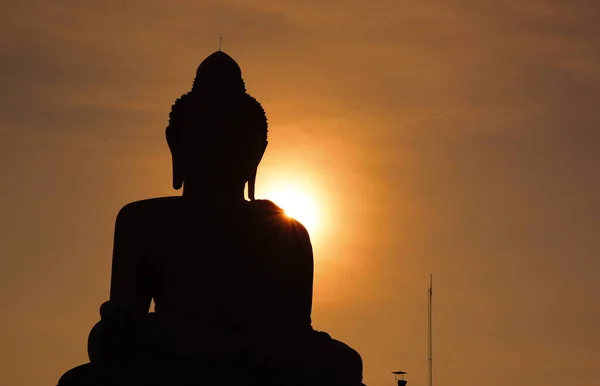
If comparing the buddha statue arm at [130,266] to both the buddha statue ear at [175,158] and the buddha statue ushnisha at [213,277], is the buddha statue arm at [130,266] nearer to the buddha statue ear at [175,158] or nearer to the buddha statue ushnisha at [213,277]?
the buddha statue ushnisha at [213,277]

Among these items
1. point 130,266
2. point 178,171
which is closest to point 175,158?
point 178,171

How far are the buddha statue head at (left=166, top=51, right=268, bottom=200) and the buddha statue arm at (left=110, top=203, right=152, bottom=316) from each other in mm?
897

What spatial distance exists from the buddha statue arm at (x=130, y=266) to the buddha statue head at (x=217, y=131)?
897 mm

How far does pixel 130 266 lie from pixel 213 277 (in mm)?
916

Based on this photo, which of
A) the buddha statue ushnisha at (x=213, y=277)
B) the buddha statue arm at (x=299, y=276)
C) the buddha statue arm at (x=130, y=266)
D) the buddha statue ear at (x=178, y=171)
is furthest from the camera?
the buddha statue ear at (x=178, y=171)

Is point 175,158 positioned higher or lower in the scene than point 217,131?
lower

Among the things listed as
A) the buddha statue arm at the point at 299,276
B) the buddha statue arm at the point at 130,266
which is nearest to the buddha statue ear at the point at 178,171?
the buddha statue arm at the point at 130,266

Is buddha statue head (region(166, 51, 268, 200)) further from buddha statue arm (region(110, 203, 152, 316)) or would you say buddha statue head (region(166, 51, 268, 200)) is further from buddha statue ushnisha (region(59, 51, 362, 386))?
buddha statue arm (region(110, 203, 152, 316))

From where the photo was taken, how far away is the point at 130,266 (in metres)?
15.3

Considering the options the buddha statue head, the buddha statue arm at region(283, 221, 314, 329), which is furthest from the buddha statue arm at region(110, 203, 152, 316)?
the buddha statue arm at region(283, 221, 314, 329)

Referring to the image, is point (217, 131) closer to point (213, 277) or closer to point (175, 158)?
point (175, 158)

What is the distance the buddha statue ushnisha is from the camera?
1387 centimetres

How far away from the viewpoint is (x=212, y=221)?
15.4m

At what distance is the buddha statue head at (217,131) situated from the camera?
15938 mm
